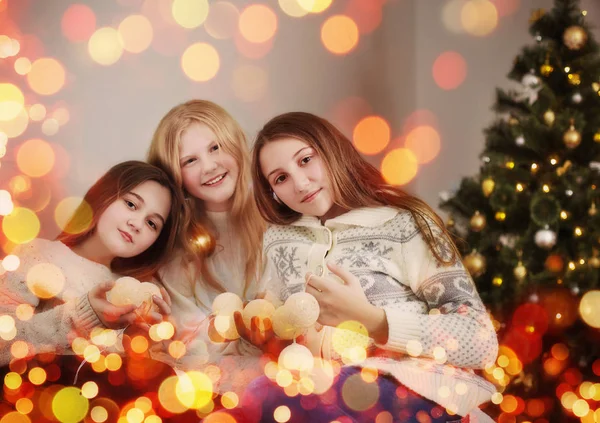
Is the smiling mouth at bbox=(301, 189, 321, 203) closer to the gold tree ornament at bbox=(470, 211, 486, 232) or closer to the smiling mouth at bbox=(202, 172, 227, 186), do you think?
the smiling mouth at bbox=(202, 172, 227, 186)

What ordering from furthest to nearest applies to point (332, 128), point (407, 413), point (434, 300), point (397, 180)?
point (397, 180)
point (332, 128)
point (434, 300)
point (407, 413)

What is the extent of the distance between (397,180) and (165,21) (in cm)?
80

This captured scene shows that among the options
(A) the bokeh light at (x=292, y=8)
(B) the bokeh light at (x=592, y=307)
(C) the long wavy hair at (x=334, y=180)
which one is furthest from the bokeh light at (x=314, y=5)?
(B) the bokeh light at (x=592, y=307)

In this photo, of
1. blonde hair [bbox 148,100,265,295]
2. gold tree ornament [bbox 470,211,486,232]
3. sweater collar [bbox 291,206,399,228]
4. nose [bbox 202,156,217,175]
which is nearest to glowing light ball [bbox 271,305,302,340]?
blonde hair [bbox 148,100,265,295]

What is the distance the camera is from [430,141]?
6.93 feet

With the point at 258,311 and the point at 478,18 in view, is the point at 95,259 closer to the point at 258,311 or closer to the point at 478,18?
the point at 258,311

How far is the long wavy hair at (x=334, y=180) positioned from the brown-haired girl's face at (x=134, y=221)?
8.9 inches

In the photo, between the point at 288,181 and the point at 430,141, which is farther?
the point at 430,141

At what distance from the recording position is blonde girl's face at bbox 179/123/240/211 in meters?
1.38

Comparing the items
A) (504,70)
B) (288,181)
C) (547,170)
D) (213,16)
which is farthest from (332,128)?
(504,70)

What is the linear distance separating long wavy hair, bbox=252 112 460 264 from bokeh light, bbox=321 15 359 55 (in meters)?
0.26

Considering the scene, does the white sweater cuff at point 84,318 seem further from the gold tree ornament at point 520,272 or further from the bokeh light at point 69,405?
the gold tree ornament at point 520,272

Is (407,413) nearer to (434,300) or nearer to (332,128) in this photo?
(434,300)

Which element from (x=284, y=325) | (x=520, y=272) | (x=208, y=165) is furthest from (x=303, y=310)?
(x=520, y=272)
